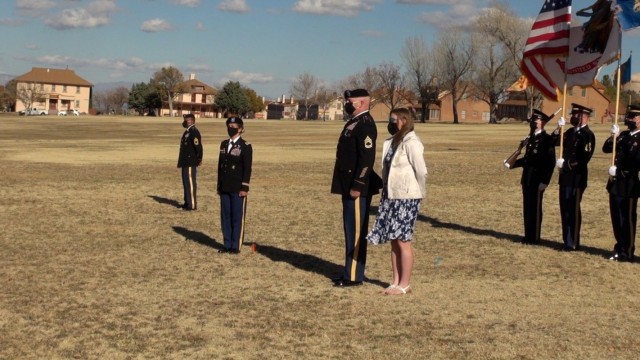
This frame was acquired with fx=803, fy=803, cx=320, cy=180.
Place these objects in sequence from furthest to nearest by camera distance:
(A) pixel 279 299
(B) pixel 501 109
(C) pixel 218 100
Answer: (C) pixel 218 100, (B) pixel 501 109, (A) pixel 279 299

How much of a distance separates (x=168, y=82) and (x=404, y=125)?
139195 millimetres

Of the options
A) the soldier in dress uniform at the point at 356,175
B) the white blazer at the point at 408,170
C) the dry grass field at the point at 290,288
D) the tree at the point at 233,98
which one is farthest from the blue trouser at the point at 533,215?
the tree at the point at 233,98

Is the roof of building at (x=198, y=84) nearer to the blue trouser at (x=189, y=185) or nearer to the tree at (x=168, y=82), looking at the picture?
the tree at (x=168, y=82)

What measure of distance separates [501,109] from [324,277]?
429 ft

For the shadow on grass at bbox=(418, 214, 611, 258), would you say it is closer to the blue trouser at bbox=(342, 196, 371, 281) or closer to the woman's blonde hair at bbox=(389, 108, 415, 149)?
the blue trouser at bbox=(342, 196, 371, 281)

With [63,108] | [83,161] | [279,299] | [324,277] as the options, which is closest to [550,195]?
[324,277]

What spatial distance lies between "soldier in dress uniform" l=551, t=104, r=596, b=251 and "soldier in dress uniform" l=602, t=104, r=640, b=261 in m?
0.57

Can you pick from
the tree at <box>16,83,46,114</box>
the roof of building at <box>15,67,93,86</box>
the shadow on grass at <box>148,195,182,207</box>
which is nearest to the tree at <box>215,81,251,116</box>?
the tree at <box>16,83,46,114</box>

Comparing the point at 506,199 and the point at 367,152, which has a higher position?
the point at 367,152

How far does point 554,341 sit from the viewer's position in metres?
6.73

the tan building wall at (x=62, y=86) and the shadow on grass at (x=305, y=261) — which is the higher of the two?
the tan building wall at (x=62, y=86)

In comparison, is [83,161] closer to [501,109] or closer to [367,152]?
[367,152]

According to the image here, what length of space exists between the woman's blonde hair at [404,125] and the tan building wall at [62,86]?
16113 cm

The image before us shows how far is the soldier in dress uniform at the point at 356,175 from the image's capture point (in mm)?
8430
